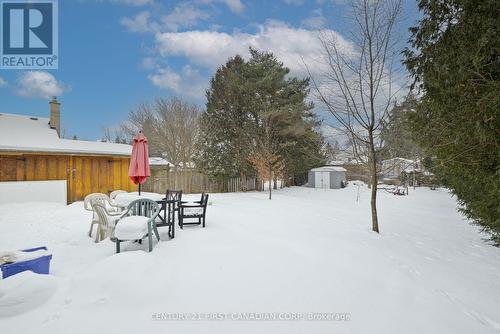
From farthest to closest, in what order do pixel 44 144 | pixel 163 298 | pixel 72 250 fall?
pixel 44 144 < pixel 72 250 < pixel 163 298

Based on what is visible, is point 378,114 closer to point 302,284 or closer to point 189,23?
point 302,284

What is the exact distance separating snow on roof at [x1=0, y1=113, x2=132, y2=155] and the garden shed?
56.1 ft

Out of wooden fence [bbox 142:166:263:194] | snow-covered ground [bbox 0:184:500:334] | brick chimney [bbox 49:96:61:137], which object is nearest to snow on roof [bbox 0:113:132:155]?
brick chimney [bbox 49:96:61:137]

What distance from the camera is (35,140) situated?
10883mm

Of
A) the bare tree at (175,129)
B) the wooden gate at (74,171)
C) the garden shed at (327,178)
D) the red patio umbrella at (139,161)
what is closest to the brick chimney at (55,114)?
the wooden gate at (74,171)

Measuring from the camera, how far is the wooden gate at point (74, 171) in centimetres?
988

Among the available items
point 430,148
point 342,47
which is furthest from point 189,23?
point 430,148

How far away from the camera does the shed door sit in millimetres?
23297

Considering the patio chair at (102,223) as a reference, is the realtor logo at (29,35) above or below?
above

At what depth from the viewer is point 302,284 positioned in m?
3.28

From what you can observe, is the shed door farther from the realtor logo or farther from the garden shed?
the realtor logo

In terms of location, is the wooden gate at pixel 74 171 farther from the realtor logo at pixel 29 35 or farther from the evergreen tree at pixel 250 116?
the evergreen tree at pixel 250 116

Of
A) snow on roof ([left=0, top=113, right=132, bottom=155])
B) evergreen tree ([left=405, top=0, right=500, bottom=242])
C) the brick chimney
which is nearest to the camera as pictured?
evergreen tree ([left=405, top=0, right=500, bottom=242])

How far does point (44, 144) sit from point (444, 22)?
45.8 ft
